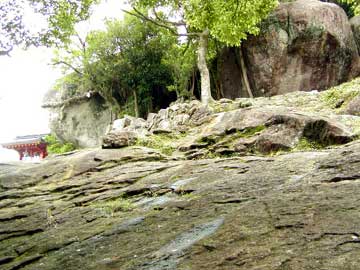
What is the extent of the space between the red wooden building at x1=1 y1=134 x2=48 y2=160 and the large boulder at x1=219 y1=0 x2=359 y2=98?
19443 mm

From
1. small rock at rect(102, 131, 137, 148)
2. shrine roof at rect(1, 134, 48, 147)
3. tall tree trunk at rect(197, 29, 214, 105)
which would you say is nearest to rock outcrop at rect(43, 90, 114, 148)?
shrine roof at rect(1, 134, 48, 147)

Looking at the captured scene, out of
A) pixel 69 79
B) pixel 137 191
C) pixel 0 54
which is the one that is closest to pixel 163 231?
pixel 137 191

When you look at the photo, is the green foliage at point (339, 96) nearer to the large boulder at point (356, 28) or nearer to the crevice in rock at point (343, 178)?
the crevice in rock at point (343, 178)

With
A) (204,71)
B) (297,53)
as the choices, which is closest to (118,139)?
(204,71)

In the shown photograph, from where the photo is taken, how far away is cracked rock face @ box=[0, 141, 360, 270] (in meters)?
4.42

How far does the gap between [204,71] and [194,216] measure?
15.2 metres

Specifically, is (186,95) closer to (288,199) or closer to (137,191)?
(137,191)

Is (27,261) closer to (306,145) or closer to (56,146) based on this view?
(306,145)

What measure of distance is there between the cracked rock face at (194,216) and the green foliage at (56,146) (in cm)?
2293

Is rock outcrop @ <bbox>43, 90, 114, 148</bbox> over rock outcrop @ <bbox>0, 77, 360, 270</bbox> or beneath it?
over

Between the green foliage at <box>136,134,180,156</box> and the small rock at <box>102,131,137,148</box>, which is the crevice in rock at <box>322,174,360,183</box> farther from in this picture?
the small rock at <box>102,131,137,148</box>

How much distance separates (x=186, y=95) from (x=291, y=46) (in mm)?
6859

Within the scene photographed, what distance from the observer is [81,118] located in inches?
1253

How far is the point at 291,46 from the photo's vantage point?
23516 millimetres
